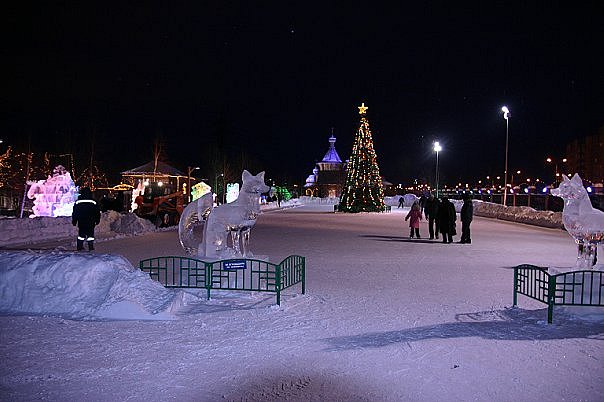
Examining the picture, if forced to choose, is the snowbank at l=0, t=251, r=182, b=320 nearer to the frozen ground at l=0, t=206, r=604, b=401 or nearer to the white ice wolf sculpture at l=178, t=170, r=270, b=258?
the frozen ground at l=0, t=206, r=604, b=401

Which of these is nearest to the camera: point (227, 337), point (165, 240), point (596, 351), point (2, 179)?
point (596, 351)

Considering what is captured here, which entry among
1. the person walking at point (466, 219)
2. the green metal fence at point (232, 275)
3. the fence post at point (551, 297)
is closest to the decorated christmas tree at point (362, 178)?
the person walking at point (466, 219)

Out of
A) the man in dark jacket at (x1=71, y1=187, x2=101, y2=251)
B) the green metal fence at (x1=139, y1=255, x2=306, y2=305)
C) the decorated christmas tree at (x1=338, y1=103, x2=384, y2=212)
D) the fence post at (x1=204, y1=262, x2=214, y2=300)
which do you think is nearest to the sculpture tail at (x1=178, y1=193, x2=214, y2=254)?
the green metal fence at (x1=139, y1=255, x2=306, y2=305)

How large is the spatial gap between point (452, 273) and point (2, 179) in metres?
35.3

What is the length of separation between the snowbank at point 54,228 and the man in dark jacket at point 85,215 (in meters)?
4.52

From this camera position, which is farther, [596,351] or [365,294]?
[365,294]

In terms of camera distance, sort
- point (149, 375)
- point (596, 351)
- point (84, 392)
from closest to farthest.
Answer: point (84, 392) → point (149, 375) → point (596, 351)

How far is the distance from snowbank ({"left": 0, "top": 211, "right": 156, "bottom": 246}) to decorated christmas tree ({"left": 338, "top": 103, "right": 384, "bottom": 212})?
24.3 m

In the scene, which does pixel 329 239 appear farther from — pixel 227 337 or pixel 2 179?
pixel 2 179

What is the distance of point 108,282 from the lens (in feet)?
27.7

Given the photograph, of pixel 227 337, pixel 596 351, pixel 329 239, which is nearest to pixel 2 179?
pixel 329 239

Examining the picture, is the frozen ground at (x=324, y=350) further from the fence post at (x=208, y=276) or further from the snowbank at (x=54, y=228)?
the snowbank at (x=54, y=228)

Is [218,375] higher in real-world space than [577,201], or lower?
lower

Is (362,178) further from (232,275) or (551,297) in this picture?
(551,297)
